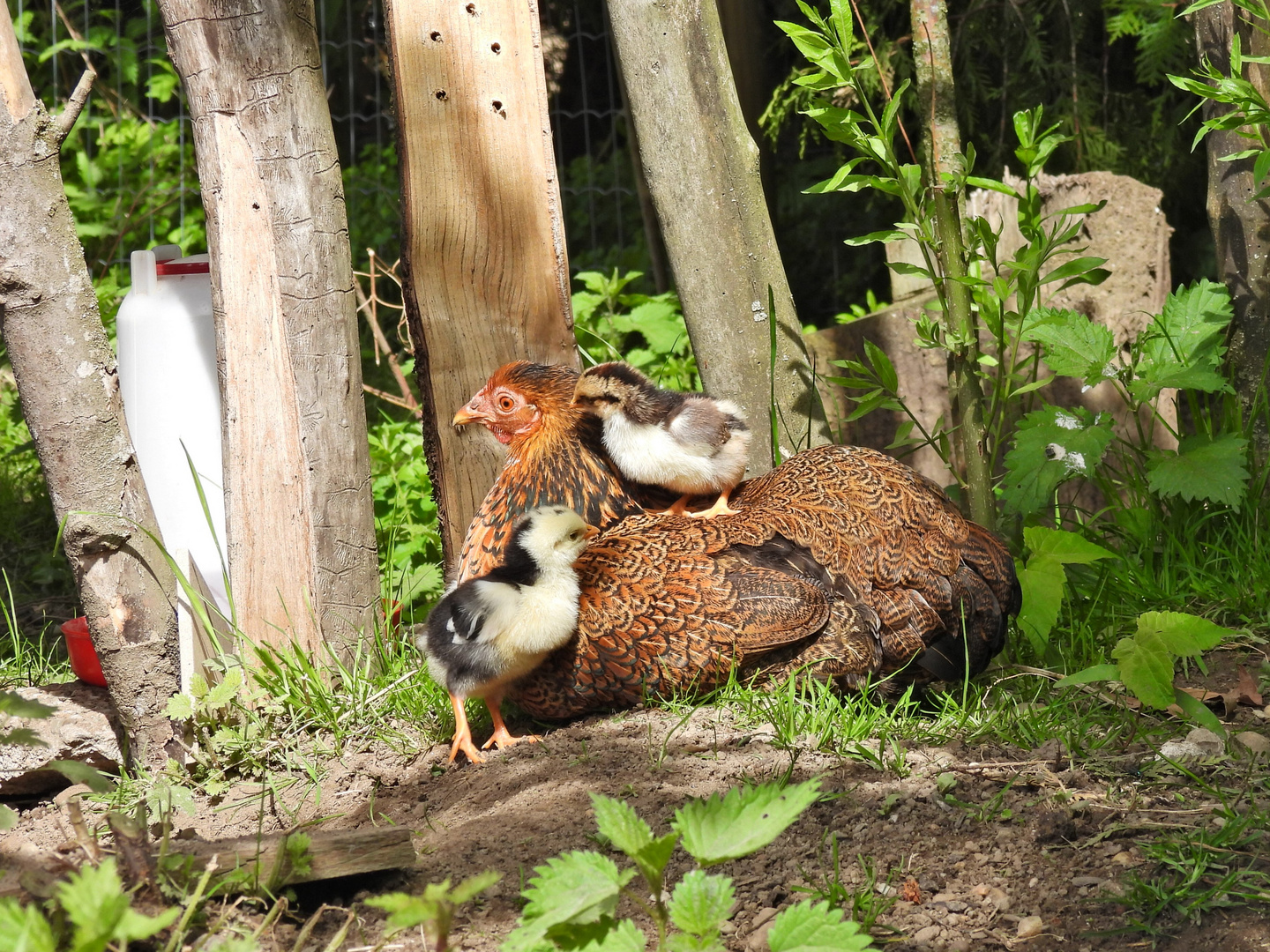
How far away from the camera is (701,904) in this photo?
1.78 meters

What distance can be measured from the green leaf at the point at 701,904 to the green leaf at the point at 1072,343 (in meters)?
2.51

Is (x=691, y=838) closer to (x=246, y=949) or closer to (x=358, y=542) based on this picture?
(x=246, y=949)

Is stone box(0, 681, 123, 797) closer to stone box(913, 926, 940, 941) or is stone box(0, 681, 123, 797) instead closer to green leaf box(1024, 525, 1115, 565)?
stone box(913, 926, 940, 941)

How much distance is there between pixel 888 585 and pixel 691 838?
164 cm

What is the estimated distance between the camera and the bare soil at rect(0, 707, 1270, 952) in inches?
86.9

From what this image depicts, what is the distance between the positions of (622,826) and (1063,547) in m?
2.17

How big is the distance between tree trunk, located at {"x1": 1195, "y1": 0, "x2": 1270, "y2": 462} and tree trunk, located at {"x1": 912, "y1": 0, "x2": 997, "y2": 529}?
0.99 metres

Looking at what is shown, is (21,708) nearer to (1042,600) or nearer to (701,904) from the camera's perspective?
(701,904)

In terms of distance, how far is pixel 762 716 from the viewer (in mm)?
3002

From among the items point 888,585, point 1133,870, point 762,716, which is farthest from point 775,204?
point 1133,870

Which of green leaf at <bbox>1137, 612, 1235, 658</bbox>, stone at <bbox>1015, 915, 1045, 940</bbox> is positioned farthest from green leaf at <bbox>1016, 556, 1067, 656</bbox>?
stone at <bbox>1015, 915, 1045, 940</bbox>

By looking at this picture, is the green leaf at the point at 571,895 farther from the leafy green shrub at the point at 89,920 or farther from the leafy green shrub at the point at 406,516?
the leafy green shrub at the point at 406,516


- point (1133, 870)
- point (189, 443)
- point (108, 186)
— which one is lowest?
point (1133, 870)

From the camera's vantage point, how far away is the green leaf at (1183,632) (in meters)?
2.91
